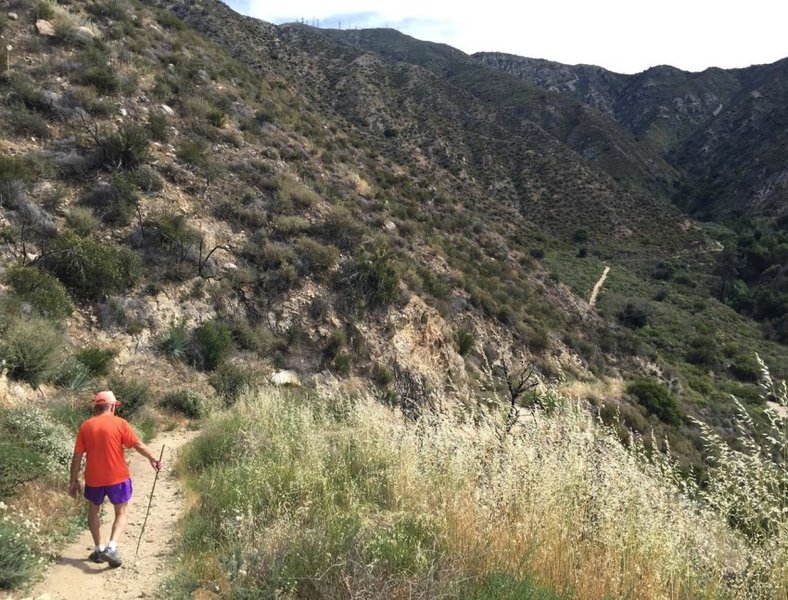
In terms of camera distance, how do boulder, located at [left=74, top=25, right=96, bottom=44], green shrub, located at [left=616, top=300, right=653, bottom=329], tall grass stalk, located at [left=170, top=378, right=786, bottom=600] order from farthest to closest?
green shrub, located at [left=616, top=300, right=653, bottom=329]
boulder, located at [left=74, top=25, right=96, bottom=44]
tall grass stalk, located at [left=170, top=378, right=786, bottom=600]

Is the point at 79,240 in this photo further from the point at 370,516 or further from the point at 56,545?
the point at 370,516

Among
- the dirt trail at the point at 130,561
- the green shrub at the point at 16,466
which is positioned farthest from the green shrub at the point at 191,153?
the green shrub at the point at 16,466

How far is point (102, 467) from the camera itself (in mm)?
4559

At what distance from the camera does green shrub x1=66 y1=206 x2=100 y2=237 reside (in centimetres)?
1110

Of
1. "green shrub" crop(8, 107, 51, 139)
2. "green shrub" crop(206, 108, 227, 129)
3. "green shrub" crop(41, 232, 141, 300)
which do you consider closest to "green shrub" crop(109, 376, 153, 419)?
"green shrub" crop(41, 232, 141, 300)

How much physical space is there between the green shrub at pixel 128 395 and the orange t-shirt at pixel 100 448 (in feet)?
13.4

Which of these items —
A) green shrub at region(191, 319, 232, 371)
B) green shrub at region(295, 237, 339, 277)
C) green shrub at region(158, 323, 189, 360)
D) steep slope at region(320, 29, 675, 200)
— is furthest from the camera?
steep slope at region(320, 29, 675, 200)

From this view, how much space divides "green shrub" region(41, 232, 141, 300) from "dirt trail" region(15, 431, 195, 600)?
567 cm

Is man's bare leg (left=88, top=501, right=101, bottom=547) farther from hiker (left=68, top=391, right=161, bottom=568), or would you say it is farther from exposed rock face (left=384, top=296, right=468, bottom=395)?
exposed rock face (left=384, top=296, right=468, bottom=395)

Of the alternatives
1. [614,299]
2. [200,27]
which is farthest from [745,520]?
[200,27]

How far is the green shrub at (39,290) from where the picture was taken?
885 centimetres

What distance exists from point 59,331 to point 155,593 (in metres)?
6.63

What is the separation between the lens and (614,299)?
4025 cm

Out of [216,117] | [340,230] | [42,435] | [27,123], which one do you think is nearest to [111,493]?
[42,435]
